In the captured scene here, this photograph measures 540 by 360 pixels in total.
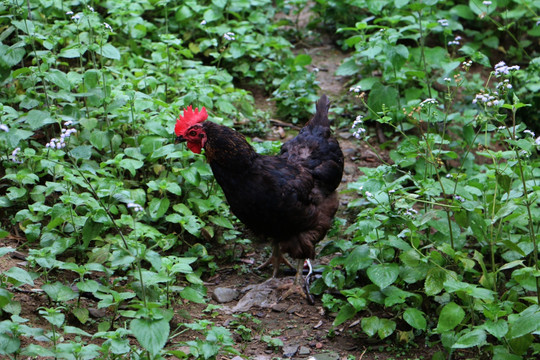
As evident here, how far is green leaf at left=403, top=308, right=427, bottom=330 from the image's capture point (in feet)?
14.5

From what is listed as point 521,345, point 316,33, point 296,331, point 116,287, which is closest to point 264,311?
point 296,331

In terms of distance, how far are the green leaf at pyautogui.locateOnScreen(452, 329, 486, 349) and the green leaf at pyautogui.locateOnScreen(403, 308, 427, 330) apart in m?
0.51

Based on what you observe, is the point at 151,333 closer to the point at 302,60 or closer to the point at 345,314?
the point at 345,314

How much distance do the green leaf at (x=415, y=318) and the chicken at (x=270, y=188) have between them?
1179 millimetres

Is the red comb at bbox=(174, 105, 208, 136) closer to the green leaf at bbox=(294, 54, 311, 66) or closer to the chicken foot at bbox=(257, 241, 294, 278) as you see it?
the chicken foot at bbox=(257, 241, 294, 278)

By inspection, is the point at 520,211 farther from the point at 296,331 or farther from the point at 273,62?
the point at 273,62

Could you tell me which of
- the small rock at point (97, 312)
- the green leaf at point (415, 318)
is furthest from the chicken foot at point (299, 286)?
the small rock at point (97, 312)

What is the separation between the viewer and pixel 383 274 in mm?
4562

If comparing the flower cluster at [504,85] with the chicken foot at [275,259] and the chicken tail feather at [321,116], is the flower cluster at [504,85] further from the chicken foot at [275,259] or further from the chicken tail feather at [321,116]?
the chicken foot at [275,259]

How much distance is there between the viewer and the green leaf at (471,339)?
386 cm

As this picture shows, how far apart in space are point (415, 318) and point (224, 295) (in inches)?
65.2

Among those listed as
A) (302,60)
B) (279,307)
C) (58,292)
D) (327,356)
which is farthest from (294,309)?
(302,60)

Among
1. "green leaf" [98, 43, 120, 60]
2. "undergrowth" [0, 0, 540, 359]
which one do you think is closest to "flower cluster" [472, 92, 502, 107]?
"undergrowth" [0, 0, 540, 359]

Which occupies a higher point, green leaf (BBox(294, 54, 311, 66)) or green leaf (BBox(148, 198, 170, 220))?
green leaf (BBox(148, 198, 170, 220))
